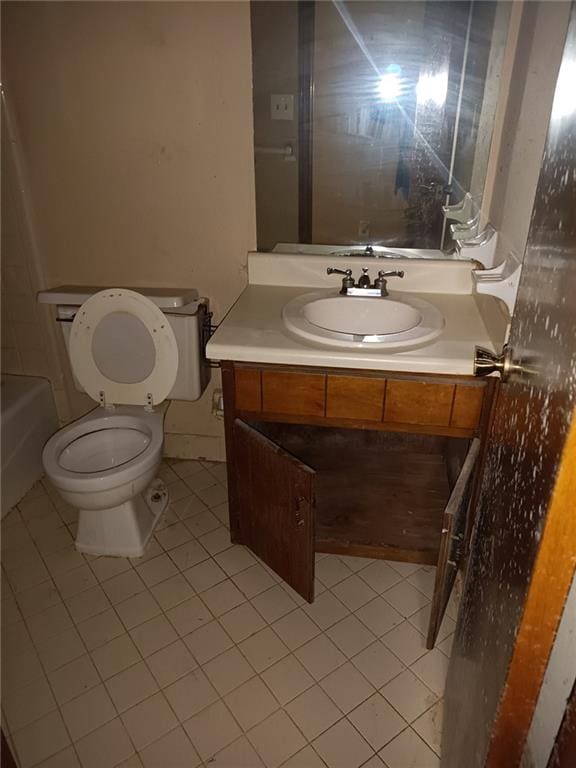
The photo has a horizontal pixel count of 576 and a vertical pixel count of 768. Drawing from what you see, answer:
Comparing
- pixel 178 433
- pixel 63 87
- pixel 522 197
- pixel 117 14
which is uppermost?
pixel 117 14

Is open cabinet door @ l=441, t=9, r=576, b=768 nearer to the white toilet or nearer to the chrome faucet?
the chrome faucet

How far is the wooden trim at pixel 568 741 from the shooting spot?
596 millimetres

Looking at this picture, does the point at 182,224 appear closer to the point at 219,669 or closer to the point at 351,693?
the point at 219,669

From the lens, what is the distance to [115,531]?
183 cm

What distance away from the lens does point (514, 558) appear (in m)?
0.68

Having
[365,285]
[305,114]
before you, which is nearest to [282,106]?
[305,114]

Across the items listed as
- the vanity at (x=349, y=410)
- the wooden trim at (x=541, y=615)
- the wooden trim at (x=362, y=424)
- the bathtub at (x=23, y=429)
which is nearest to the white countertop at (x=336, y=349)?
the vanity at (x=349, y=410)

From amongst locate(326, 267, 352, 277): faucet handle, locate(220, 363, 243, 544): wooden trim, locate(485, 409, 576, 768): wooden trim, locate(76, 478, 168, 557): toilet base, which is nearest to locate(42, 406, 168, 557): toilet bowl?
locate(76, 478, 168, 557): toilet base

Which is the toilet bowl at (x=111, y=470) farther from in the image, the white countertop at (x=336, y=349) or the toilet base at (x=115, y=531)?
the white countertop at (x=336, y=349)

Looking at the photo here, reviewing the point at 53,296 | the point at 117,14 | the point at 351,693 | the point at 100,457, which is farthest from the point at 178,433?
the point at 117,14

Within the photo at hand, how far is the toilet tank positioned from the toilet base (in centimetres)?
42

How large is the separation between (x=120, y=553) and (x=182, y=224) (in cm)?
115

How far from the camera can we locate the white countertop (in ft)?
4.61

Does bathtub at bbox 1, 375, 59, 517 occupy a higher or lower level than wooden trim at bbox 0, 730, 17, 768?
lower
